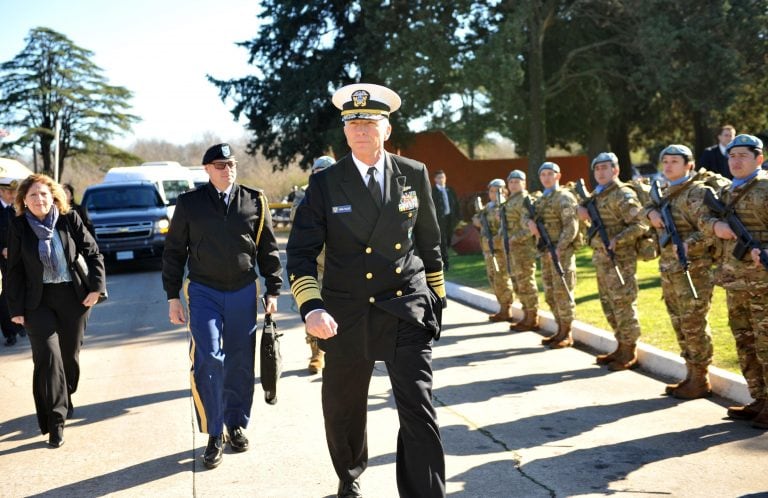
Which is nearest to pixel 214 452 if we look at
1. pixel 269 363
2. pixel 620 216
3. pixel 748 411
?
pixel 269 363

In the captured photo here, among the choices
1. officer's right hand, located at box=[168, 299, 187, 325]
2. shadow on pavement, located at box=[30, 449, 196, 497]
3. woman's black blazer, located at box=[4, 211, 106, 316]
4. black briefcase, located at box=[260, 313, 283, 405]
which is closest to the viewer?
shadow on pavement, located at box=[30, 449, 196, 497]

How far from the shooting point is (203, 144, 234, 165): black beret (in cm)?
592

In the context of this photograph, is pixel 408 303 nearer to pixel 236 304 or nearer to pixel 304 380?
pixel 236 304

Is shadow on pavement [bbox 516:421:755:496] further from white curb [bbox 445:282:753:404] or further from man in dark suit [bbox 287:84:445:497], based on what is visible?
man in dark suit [bbox 287:84:445:497]

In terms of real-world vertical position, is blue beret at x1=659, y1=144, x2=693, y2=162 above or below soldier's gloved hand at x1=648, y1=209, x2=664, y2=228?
above

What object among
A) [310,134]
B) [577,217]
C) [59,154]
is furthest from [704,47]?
[59,154]

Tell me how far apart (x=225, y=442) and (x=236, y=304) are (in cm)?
107

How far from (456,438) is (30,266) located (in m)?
3.48

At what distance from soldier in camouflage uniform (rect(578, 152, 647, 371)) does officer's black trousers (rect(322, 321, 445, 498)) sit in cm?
421

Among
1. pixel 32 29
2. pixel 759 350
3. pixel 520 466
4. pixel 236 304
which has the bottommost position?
pixel 520 466

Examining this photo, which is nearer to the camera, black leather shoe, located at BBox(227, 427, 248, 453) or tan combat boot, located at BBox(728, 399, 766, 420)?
black leather shoe, located at BBox(227, 427, 248, 453)

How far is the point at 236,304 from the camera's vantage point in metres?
5.91

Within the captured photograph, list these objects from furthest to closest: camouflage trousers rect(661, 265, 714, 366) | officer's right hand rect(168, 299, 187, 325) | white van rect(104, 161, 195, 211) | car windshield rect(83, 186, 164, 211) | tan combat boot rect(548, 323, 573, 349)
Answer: white van rect(104, 161, 195, 211), car windshield rect(83, 186, 164, 211), tan combat boot rect(548, 323, 573, 349), camouflage trousers rect(661, 265, 714, 366), officer's right hand rect(168, 299, 187, 325)

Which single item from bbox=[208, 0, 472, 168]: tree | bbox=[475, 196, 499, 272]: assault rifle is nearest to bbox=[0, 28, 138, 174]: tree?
bbox=[208, 0, 472, 168]: tree
